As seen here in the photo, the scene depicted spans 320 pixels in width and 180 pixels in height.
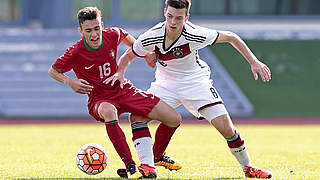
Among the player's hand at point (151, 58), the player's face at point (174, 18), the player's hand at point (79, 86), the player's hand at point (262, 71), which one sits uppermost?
the player's face at point (174, 18)

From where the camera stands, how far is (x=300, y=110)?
662 inches

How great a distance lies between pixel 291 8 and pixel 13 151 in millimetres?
13555

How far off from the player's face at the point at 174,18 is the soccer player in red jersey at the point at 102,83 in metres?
0.62

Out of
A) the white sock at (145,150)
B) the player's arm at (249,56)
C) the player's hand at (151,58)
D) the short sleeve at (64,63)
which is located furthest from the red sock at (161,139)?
the short sleeve at (64,63)

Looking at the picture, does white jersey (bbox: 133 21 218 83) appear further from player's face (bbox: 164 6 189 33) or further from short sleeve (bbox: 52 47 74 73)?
short sleeve (bbox: 52 47 74 73)

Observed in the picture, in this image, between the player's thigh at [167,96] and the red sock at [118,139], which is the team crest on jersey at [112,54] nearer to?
the player's thigh at [167,96]

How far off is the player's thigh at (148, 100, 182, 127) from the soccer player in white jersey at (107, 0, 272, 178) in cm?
16

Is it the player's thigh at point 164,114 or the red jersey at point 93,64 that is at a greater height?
the red jersey at point 93,64

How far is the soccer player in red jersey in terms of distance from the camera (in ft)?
20.2

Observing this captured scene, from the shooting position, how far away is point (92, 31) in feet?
20.3

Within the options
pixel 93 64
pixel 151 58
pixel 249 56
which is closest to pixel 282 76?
pixel 249 56

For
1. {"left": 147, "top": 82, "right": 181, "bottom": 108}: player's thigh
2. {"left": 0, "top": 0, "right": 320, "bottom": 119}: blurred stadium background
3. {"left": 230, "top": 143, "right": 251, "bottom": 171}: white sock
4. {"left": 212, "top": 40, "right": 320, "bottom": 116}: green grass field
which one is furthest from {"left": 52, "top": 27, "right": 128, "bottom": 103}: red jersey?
{"left": 212, "top": 40, "right": 320, "bottom": 116}: green grass field

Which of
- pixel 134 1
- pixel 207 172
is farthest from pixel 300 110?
pixel 207 172

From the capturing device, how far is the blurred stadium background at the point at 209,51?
1697cm
